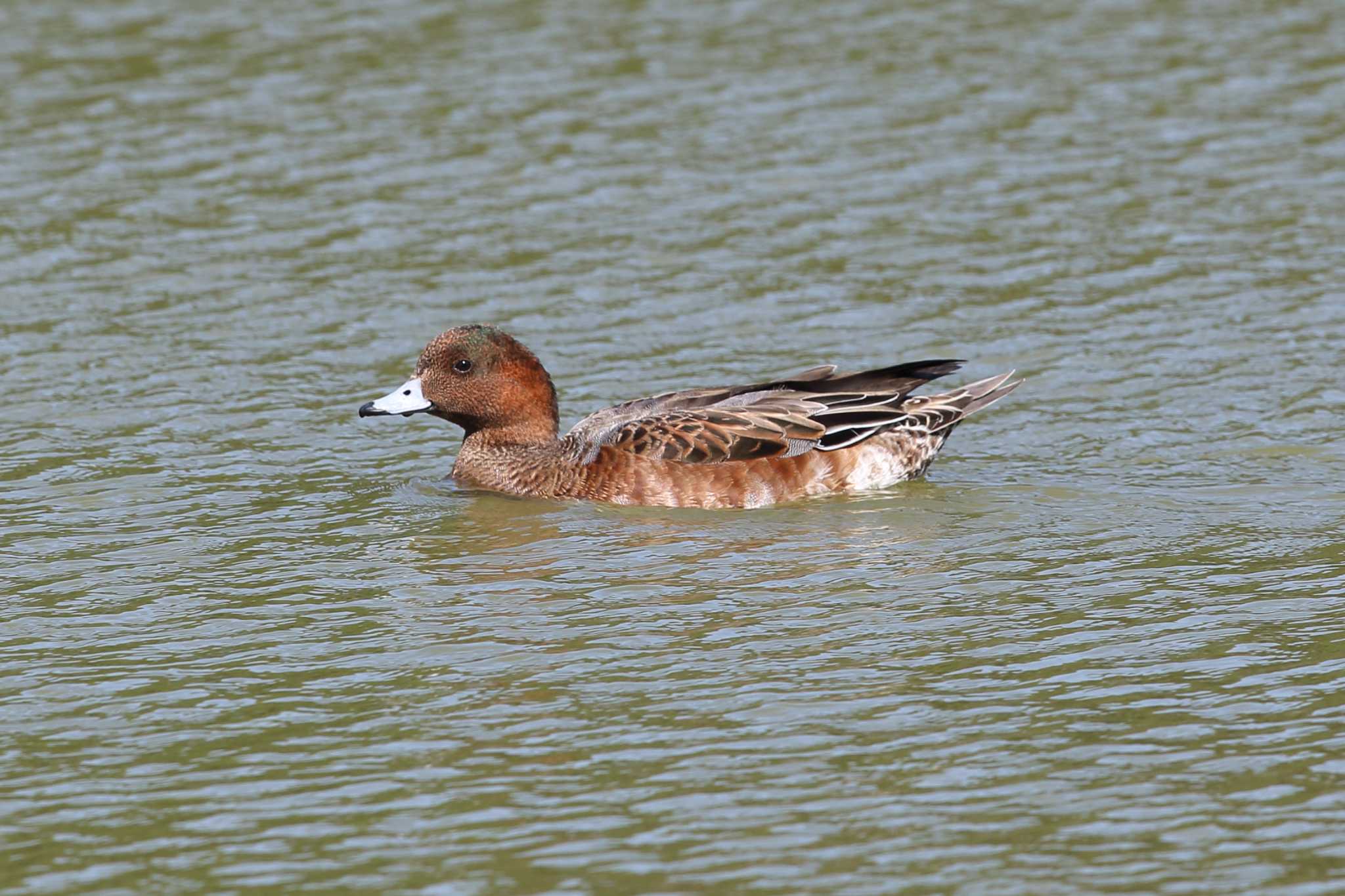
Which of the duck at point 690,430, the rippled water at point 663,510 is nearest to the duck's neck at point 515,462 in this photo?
the duck at point 690,430

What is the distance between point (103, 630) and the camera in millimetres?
9406

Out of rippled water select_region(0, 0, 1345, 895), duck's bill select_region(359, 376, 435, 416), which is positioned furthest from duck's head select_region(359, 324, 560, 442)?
rippled water select_region(0, 0, 1345, 895)

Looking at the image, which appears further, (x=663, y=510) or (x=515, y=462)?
(x=515, y=462)

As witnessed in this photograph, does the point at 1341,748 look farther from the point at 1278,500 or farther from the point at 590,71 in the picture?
the point at 590,71

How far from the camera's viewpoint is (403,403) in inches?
466

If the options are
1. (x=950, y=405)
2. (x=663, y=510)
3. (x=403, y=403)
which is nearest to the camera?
(x=663, y=510)

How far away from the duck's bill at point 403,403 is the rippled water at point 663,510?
19.1 inches

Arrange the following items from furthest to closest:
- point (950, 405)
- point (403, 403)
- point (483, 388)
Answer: point (483, 388) → point (950, 405) → point (403, 403)

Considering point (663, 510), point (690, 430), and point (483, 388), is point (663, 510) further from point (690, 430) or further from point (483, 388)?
point (483, 388)

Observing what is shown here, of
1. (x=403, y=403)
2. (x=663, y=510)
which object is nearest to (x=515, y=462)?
(x=403, y=403)

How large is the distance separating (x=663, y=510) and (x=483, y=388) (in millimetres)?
1466

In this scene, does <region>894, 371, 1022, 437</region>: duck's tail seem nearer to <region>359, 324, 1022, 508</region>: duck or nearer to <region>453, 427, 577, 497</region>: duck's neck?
<region>359, 324, 1022, 508</region>: duck

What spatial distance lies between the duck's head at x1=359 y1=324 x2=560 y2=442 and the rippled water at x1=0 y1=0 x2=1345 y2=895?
53cm

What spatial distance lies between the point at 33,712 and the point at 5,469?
4.07 metres
